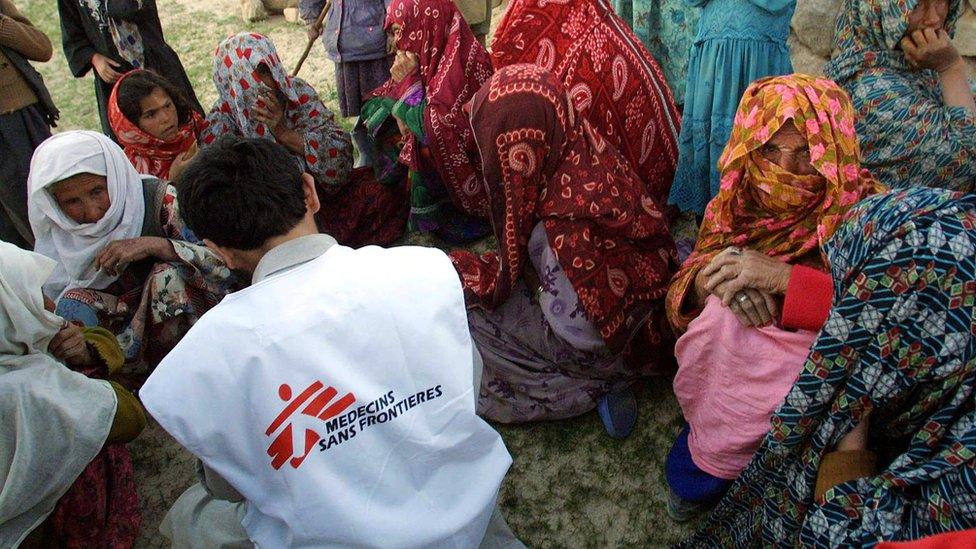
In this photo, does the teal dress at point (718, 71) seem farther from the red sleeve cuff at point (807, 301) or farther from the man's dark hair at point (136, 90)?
the man's dark hair at point (136, 90)

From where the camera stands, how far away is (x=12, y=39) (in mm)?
3307

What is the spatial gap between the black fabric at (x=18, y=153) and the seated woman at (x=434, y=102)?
1776 mm

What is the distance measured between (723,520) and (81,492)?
2.07 metres

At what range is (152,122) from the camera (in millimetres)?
3139

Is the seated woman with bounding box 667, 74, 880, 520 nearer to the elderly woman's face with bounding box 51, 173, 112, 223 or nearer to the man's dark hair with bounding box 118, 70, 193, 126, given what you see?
the elderly woman's face with bounding box 51, 173, 112, 223

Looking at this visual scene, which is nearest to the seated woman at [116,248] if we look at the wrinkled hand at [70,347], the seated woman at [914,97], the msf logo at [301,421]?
the wrinkled hand at [70,347]

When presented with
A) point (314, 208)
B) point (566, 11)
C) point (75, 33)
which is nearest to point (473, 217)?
point (566, 11)

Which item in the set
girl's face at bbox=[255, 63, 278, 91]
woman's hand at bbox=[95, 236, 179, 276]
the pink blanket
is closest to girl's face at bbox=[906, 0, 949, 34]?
the pink blanket

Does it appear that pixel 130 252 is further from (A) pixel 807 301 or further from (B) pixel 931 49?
(B) pixel 931 49

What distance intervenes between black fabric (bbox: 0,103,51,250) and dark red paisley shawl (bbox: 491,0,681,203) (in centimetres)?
249

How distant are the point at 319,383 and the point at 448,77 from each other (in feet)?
7.59

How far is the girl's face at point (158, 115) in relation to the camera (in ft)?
10.2

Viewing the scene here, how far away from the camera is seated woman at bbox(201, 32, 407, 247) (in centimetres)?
329

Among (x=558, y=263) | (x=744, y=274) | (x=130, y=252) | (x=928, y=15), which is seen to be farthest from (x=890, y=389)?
(x=130, y=252)
